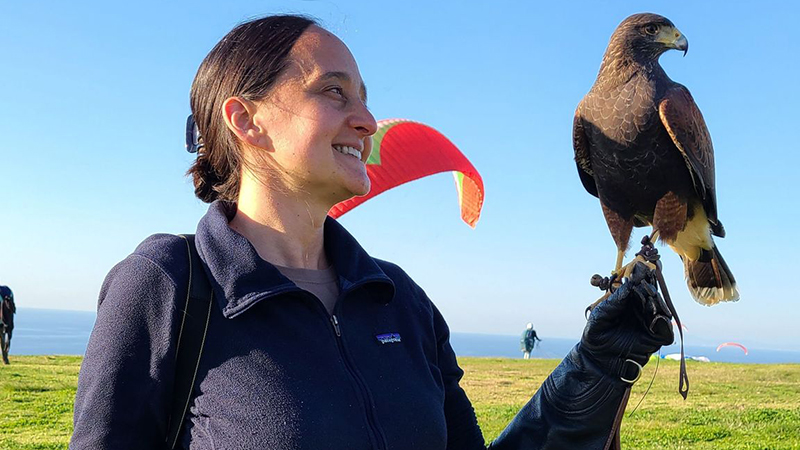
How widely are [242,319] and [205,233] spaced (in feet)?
0.69

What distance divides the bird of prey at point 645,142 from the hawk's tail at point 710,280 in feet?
1.80

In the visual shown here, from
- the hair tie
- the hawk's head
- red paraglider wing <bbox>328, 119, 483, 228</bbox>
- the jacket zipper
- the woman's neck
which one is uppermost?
red paraglider wing <bbox>328, 119, 483, 228</bbox>

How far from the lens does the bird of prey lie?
381cm

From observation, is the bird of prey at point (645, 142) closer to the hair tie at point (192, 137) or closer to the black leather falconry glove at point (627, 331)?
the black leather falconry glove at point (627, 331)

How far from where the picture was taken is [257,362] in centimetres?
130

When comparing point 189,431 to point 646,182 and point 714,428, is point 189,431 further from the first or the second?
point 714,428

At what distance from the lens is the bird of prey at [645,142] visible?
3.81 m

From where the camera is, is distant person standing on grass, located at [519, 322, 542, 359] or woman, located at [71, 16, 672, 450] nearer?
woman, located at [71, 16, 672, 450]

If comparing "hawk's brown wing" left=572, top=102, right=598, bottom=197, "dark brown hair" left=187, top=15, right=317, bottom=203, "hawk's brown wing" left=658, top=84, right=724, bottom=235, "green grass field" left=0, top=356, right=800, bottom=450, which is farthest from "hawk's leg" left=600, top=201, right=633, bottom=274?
"dark brown hair" left=187, top=15, right=317, bottom=203

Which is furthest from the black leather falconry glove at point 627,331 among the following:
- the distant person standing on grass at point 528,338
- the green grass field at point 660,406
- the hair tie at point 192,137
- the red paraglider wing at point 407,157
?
the distant person standing on grass at point 528,338

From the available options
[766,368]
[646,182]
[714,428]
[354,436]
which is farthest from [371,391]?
[766,368]

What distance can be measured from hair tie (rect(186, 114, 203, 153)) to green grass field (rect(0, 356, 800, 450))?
4.83 meters

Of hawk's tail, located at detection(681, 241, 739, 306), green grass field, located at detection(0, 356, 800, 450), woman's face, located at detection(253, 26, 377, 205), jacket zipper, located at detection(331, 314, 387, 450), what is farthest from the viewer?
green grass field, located at detection(0, 356, 800, 450)

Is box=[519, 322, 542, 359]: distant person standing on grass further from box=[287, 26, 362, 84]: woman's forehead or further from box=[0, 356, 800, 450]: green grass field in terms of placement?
box=[287, 26, 362, 84]: woman's forehead
